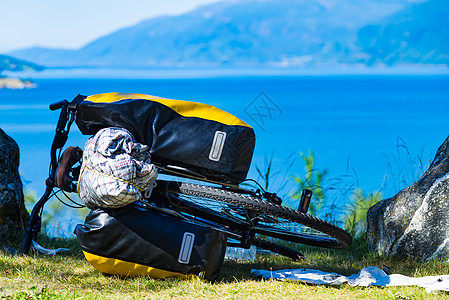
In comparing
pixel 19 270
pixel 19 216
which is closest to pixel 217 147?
pixel 19 270

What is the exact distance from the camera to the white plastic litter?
308cm

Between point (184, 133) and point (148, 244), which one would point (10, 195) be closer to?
point (148, 244)

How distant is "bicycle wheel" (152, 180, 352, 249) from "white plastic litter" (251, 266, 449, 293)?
0.24m

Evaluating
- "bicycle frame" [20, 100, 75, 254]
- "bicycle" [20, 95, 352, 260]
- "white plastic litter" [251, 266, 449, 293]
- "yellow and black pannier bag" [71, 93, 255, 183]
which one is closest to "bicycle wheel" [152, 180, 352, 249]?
"bicycle" [20, 95, 352, 260]

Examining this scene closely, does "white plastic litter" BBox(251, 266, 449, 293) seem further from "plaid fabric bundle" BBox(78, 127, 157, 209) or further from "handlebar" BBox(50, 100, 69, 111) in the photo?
"handlebar" BBox(50, 100, 69, 111)

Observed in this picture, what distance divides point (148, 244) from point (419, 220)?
5.85ft

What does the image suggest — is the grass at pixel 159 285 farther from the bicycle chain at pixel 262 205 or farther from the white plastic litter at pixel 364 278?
the bicycle chain at pixel 262 205

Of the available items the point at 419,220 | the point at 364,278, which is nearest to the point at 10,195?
the point at 364,278

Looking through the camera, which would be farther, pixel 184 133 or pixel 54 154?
pixel 54 154

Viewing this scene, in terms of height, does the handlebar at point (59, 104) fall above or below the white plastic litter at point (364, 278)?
above

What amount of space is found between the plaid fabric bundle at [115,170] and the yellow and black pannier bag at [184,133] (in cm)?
10

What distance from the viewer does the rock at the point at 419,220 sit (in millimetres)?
3680

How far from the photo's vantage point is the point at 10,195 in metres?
4.09

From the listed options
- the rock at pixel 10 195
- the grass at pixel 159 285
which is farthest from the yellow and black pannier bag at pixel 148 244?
the rock at pixel 10 195
